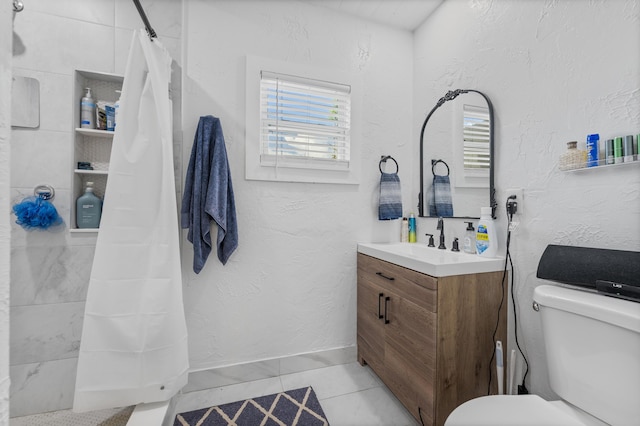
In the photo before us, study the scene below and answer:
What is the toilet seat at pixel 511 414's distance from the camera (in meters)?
0.88

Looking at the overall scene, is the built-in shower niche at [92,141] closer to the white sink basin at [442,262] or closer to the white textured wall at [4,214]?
the white textured wall at [4,214]

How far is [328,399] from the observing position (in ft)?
5.21

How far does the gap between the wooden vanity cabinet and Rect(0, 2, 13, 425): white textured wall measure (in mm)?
1280

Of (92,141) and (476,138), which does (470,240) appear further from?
(92,141)

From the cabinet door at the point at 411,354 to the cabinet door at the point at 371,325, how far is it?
0.07 metres

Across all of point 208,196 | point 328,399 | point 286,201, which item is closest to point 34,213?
point 208,196

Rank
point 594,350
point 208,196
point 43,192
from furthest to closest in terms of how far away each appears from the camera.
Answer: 1. point 208,196
2. point 43,192
3. point 594,350

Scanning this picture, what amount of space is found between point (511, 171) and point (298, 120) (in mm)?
1281

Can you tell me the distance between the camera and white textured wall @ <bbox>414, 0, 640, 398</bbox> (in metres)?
0.99

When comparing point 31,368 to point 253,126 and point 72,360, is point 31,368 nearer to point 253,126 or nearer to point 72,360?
point 72,360

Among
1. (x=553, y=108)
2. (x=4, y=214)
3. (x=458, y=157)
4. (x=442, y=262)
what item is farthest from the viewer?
(x=458, y=157)

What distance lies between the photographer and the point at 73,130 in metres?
1.45

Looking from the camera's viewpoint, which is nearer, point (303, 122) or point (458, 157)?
point (458, 157)

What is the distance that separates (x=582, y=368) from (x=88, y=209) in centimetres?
228
